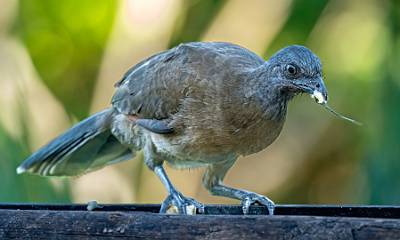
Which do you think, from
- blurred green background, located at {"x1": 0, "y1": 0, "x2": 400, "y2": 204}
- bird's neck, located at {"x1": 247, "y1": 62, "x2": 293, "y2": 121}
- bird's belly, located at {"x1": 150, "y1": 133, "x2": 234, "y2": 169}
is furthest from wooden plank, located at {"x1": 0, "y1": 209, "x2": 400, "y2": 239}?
blurred green background, located at {"x1": 0, "y1": 0, "x2": 400, "y2": 204}

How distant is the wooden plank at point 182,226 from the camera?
8.27 ft

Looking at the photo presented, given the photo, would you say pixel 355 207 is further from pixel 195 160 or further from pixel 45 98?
pixel 45 98

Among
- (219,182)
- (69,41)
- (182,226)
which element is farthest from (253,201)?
(69,41)

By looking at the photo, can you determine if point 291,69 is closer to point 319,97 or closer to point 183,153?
point 319,97

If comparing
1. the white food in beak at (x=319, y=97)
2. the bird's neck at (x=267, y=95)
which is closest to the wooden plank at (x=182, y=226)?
the white food in beak at (x=319, y=97)

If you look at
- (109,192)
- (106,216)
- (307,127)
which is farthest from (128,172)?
(106,216)

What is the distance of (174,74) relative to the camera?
4566 mm

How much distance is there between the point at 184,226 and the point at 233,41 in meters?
4.20

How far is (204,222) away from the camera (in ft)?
8.70

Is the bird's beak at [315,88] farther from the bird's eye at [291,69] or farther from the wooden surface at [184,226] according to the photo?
the wooden surface at [184,226]

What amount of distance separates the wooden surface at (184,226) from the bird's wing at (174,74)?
1699 mm

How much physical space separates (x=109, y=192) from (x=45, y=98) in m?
0.90

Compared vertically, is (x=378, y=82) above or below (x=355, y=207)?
above

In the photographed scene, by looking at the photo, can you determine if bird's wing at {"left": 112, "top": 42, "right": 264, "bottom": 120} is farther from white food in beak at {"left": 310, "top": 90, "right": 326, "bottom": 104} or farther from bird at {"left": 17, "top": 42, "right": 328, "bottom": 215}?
white food in beak at {"left": 310, "top": 90, "right": 326, "bottom": 104}
